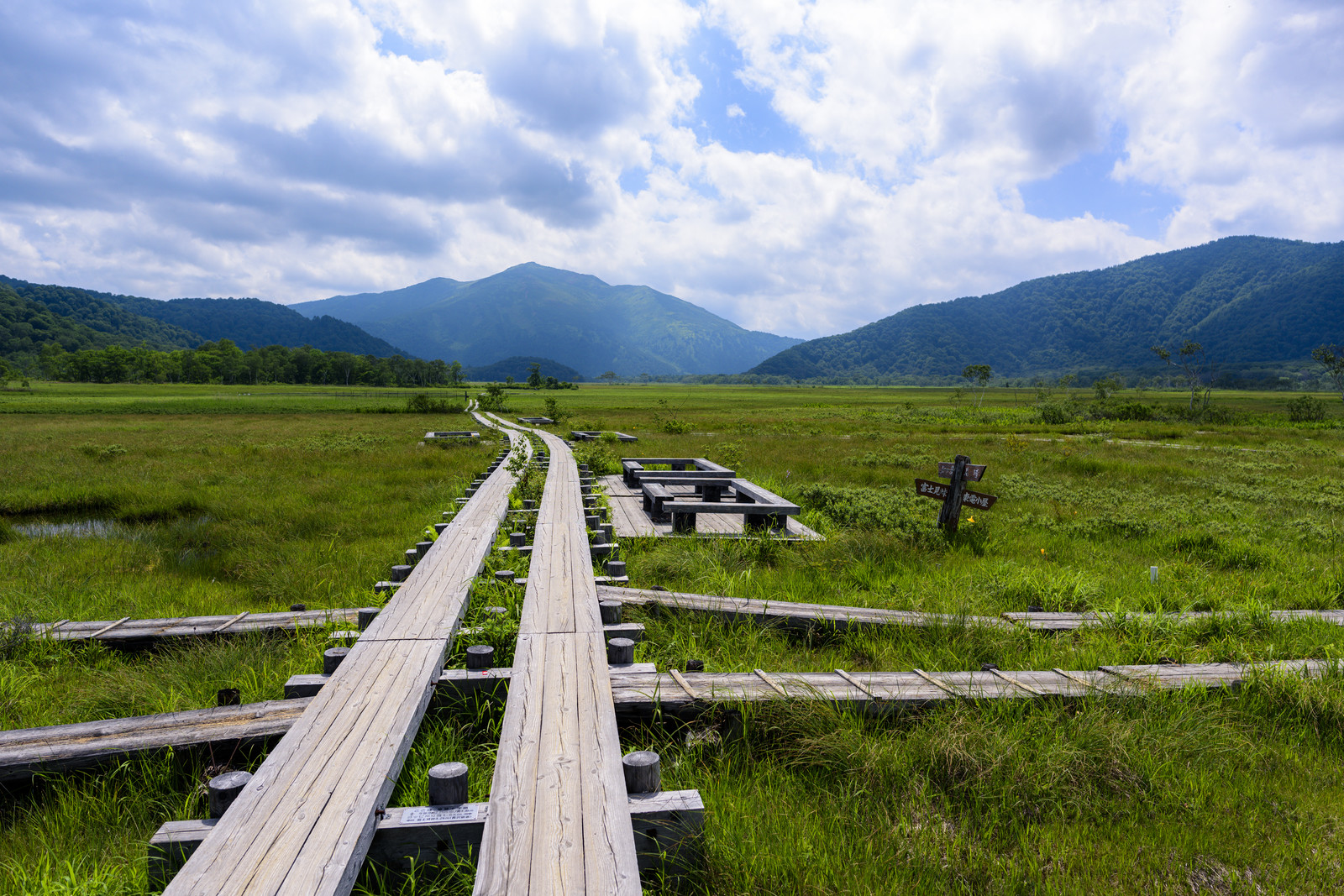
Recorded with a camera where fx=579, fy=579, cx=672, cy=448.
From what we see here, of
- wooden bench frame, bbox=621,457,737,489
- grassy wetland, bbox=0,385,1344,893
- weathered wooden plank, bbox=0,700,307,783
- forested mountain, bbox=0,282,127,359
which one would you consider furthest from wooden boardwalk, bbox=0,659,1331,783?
forested mountain, bbox=0,282,127,359

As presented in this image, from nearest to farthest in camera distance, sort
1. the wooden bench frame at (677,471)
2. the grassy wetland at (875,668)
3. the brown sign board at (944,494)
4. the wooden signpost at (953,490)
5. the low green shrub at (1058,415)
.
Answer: the grassy wetland at (875,668), the brown sign board at (944,494), the wooden signpost at (953,490), the wooden bench frame at (677,471), the low green shrub at (1058,415)

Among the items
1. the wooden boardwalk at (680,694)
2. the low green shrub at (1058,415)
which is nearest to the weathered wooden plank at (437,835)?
the wooden boardwalk at (680,694)

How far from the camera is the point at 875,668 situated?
4512 millimetres

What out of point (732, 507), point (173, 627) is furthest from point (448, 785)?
point (732, 507)

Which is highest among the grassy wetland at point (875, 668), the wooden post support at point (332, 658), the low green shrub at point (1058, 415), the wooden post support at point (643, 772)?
the low green shrub at point (1058, 415)

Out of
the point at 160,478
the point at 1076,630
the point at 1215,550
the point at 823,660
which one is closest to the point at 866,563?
the point at 1076,630

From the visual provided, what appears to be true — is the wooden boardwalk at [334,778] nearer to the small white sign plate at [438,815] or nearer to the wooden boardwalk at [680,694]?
the small white sign plate at [438,815]

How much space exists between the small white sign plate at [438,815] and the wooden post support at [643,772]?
617 millimetres

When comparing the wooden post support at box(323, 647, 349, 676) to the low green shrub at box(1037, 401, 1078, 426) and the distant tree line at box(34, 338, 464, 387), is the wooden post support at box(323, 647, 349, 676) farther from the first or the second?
the distant tree line at box(34, 338, 464, 387)

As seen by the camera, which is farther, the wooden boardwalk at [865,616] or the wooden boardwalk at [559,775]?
the wooden boardwalk at [865,616]

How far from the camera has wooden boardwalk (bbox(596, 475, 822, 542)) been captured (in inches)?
328

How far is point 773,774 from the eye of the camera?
3.19 metres

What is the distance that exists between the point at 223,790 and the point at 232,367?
17062 centimetres

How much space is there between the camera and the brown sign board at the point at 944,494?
7.96 m
